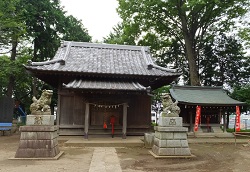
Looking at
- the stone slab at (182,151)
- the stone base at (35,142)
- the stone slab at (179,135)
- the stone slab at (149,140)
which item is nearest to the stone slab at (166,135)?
the stone slab at (179,135)

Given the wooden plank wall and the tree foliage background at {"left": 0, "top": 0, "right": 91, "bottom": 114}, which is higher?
the tree foliage background at {"left": 0, "top": 0, "right": 91, "bottom": 114}

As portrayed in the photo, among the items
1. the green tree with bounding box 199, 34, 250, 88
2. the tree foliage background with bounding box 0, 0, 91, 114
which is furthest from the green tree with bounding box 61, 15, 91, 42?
the green tree with bounding box 199, 34, 250, 88

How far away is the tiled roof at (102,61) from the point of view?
14688 mm

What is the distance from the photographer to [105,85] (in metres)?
13.9

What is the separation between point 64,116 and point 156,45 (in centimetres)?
1687

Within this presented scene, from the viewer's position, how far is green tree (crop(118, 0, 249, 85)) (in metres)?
23.1

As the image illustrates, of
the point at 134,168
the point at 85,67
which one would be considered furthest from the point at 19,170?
the point at 85,67

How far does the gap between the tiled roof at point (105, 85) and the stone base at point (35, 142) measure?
420 cm

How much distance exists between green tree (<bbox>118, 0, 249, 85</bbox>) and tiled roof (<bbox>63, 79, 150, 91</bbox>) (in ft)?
38.8

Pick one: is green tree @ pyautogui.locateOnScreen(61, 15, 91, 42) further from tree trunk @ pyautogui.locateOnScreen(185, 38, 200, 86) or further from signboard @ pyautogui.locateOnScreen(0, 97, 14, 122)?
tree trunk @ pyautogui.locateOnScreen(185, 38, 200, 86)

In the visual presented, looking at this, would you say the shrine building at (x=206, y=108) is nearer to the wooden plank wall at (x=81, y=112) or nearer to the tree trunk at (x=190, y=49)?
the tree trunk at (x=190, y=49)

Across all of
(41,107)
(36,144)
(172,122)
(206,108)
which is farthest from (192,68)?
(36,144)

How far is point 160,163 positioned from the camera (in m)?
8.20

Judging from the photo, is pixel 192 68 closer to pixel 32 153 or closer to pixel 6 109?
pixel 6 109
